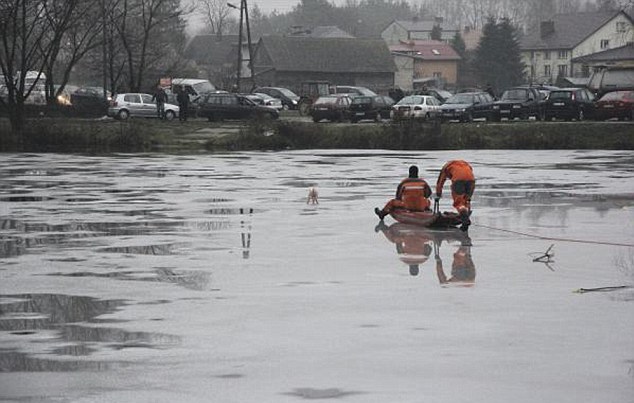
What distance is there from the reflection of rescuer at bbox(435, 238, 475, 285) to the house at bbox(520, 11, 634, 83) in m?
110

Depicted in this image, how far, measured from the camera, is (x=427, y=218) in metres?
20.5

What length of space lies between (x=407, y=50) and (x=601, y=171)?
354 feet

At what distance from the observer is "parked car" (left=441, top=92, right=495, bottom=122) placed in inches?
2201

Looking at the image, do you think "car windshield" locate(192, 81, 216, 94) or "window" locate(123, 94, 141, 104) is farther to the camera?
"car windshield" locate(192, 81, 216, 94)

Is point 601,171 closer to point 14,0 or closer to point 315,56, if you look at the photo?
point 14,0

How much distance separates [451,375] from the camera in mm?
9859

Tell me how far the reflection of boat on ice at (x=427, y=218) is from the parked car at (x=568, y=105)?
114 ft

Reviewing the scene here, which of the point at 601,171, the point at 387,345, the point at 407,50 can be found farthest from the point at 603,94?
the point at 407,50

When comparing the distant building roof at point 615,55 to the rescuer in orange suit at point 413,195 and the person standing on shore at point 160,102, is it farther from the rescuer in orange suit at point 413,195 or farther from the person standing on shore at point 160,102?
the rescuer in orange suit at point 413,195

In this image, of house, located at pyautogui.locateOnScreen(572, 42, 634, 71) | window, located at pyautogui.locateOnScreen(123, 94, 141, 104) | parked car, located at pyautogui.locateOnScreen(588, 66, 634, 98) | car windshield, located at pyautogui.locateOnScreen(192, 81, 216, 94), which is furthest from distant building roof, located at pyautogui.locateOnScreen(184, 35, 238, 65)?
parked car, located at pyautogui.locateOnScreen(588, 66, 634, 98)

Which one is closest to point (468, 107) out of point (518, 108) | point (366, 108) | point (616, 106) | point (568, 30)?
point (518, 108)

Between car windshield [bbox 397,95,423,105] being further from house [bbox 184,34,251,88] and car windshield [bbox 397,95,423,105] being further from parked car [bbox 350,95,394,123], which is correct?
house [bbox 184,34,251,88]

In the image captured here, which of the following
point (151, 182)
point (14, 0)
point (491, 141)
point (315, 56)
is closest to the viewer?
point (151, 182)

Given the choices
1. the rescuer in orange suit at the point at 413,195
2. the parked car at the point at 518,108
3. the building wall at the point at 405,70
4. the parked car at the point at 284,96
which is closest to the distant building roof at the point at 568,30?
the building wall at the point at 405,70
